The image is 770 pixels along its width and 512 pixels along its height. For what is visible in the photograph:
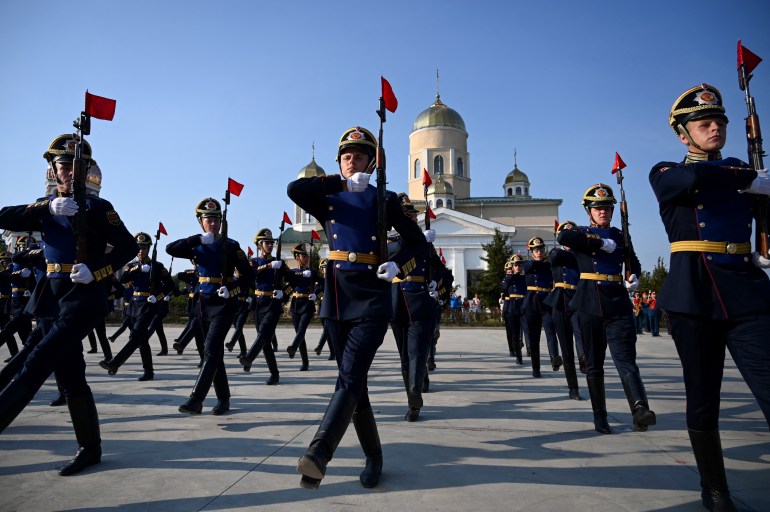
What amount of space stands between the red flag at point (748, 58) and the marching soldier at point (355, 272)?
2.73 metres

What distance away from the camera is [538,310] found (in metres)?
9.68

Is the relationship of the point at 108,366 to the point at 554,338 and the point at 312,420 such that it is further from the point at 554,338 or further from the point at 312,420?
the point at 554,338

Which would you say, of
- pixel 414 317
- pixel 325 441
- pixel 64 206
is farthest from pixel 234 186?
pixel 325 441

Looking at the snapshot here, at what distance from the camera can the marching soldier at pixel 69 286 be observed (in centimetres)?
391

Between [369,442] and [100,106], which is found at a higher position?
[100,106]

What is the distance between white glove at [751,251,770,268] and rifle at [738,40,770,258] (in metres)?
0.06

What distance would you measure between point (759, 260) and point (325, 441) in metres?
2.86

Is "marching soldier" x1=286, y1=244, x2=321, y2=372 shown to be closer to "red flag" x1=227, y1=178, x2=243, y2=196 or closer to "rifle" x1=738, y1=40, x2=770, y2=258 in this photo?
"red flag" x1=227, y1=178, x2=243, y2=196

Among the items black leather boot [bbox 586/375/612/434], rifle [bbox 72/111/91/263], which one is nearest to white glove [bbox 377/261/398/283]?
rifle [bbox 72/111/91/263]

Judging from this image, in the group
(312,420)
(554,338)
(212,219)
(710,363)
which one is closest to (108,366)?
(212,219)

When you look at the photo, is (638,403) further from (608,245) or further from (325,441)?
(325,441)

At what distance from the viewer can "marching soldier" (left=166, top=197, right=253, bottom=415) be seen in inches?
232

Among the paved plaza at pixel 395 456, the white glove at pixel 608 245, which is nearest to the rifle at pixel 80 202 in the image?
the paved plaza at pixel 395 456

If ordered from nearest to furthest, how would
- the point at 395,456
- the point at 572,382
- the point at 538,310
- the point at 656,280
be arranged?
the point at 395,456 < the point at 572,382 < the point at 538,310 < the point at 656,280
